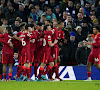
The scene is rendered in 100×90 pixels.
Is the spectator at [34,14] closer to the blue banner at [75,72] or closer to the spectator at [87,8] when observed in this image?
the spectator at [87,8]

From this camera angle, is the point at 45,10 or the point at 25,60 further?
the point at 45,10

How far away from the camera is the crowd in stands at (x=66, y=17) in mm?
17609

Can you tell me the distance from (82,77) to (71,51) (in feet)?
4.44

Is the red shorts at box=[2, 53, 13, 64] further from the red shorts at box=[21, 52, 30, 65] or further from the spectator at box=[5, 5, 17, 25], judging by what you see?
the spectator at box=[5, 5, 17, 25]

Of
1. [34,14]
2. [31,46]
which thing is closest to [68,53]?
[31,46]

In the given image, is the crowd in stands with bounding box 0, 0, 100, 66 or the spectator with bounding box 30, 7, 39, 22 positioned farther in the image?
the spectator with bounding box 30, 7, 39, 22

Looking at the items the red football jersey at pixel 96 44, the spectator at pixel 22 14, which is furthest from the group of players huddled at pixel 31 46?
the spectator at pixel 22 14

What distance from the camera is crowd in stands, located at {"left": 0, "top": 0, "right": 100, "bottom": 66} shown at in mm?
17609

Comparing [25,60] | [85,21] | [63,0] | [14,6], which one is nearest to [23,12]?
[14,6]

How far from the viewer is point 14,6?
70.6 ft

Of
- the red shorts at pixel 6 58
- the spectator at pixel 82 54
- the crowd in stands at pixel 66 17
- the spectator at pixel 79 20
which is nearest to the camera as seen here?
the red shorts at pixel 6 58

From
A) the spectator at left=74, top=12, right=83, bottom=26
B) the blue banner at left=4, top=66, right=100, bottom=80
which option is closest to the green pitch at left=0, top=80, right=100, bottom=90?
the blue banner at left=4, top=66, right=100, bottom=80

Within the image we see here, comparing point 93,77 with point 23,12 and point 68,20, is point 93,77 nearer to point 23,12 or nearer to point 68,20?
point 68,20

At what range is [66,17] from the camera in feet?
65.0
